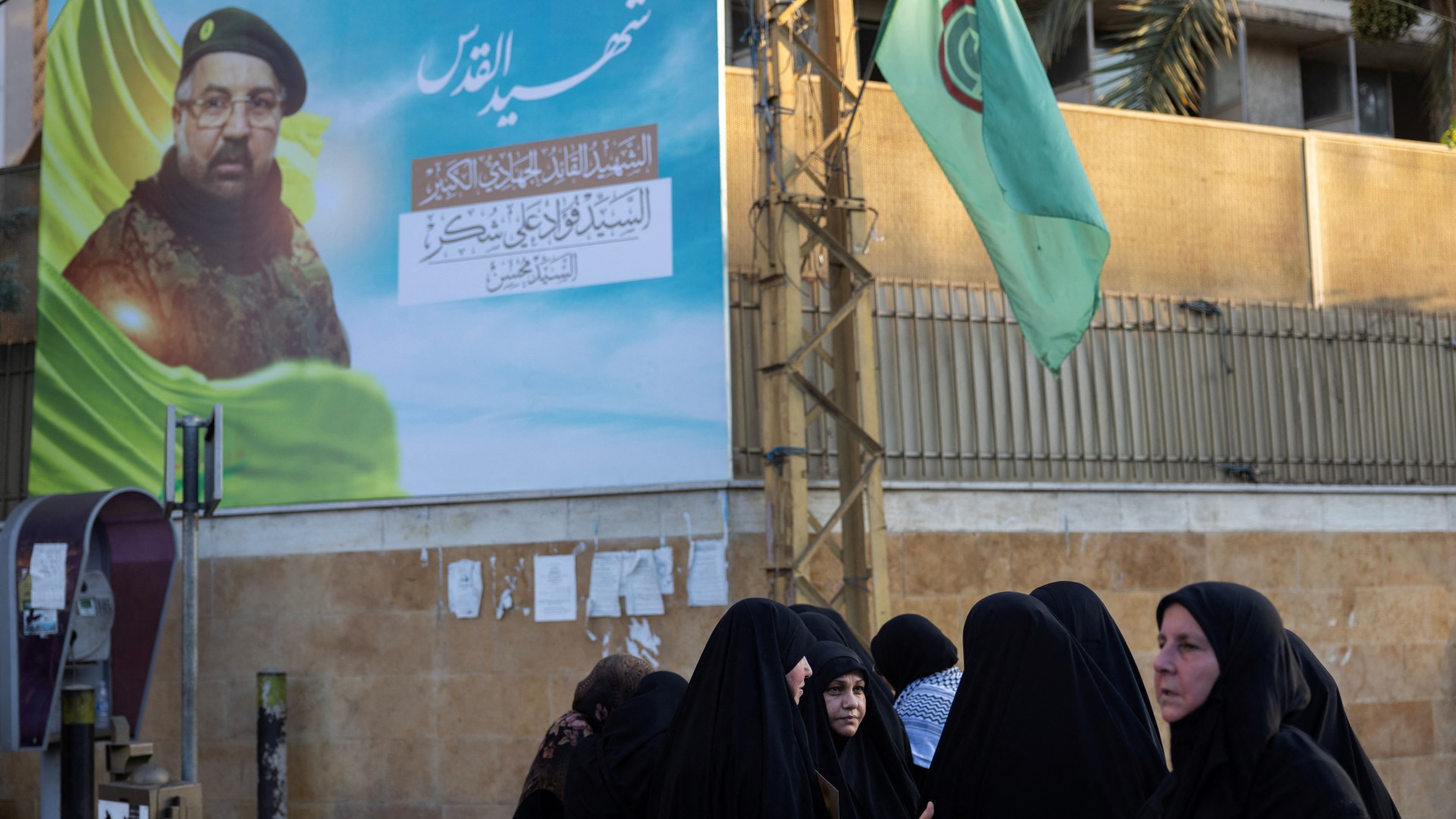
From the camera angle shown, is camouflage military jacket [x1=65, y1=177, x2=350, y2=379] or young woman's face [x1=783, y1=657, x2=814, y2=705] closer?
young woman's face [x1=783, y1=657, x2=814, y2=705]

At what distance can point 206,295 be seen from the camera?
8875mm

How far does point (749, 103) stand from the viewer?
27.2ft

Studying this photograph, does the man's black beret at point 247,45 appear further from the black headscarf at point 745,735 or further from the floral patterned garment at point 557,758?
the black headscarf at point 745,735

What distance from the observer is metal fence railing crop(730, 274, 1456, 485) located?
8305 millimetres

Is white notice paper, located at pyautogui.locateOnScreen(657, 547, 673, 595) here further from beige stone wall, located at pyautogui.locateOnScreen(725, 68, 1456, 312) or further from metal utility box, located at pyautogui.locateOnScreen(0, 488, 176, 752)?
metal utility box, located at pyautogui.locateOnScreen(0, 488, 176, 752)

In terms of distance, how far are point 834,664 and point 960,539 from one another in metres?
4.58

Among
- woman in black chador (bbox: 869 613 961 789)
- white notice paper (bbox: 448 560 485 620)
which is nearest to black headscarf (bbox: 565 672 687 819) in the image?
woman in black chador (bbox: 869 613 961 789)

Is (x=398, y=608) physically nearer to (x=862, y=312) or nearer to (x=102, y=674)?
(x=102, y=674)

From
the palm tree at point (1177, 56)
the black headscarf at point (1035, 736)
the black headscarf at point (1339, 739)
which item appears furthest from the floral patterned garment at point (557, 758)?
the palm tree at point (1177, 56)

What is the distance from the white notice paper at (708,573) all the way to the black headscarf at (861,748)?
3727 mm

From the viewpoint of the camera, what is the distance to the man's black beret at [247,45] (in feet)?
29.0

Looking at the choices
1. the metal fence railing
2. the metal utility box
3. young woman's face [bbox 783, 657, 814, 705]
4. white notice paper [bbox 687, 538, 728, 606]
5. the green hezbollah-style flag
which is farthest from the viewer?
the metal fence railing

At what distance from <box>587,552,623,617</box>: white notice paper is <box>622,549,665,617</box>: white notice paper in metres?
0.04

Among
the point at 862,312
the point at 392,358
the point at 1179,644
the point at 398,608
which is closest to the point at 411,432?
the point at 392,358
